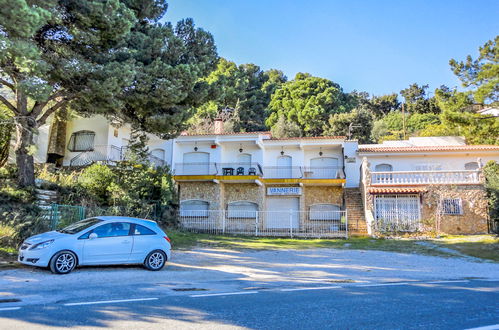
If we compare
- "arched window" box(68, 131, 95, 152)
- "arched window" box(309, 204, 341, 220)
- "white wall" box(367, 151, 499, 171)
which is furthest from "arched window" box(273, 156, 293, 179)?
"arched window" box(68, 131, 95, 152)

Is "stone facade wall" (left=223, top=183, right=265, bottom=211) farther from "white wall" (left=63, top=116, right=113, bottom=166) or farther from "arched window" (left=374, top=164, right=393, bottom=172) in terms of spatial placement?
"arched window" (left=374, top=164, right=393, bottom=172)

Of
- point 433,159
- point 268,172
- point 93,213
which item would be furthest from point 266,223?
point 433,159

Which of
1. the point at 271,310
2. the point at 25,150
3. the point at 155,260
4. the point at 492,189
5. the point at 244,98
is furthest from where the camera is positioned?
the point at 244,98

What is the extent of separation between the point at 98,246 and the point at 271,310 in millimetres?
5561

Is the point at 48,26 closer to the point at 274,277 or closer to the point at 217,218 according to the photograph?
the point at 274,277

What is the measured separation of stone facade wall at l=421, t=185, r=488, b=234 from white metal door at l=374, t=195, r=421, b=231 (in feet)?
2.47

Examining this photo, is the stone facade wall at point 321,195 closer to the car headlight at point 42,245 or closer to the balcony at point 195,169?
the balcony at point 195,169

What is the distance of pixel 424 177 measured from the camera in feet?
80.9

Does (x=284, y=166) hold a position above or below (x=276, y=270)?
above

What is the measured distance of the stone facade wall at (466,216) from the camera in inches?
888

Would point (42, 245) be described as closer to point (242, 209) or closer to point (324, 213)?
point (242, 209)

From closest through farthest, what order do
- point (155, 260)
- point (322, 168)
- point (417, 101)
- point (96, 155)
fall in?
point (155, 260)
point (96, 155)
point (322, 168)
point (417, 101)

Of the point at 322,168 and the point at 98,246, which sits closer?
the point at 98,246

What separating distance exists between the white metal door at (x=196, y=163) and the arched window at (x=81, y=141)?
640 cm
